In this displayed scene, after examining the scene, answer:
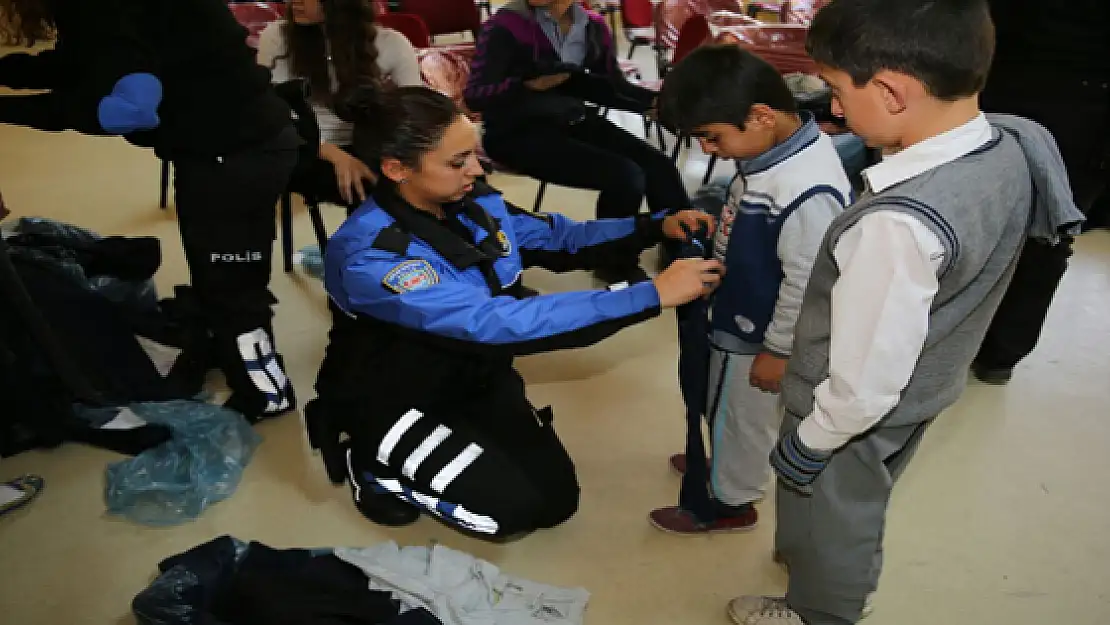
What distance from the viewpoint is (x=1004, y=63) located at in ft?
7.08

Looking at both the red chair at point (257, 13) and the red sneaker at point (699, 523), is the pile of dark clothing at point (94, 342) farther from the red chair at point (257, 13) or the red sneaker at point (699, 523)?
the red chair at point (257, 13)

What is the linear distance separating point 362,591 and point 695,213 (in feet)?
3.41

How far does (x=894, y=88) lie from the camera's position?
3.29ft

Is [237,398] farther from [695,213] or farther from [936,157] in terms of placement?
[936,157]

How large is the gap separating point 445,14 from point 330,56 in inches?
83.8

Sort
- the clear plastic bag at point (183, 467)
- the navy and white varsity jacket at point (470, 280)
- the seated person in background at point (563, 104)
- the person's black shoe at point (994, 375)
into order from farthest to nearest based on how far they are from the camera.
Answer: the seated person in background at point (563, 104), the person's black shoe at point (994, 375), the clear plastic bag at point (183, 467), the navy and white varsity jacket at point (470, 280)

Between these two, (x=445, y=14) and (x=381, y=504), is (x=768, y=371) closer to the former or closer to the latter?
(x=381, y=504)

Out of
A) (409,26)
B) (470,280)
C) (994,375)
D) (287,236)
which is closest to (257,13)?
(409,26)

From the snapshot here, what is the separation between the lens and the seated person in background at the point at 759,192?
56.1 inches

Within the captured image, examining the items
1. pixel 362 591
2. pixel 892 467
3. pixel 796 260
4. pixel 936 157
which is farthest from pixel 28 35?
pixel 892 467

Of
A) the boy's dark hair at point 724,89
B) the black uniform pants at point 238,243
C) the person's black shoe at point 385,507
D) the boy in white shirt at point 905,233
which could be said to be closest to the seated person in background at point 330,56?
the black uniform pants at point 238,243

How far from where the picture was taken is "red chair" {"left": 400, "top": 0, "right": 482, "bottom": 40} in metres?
4.60

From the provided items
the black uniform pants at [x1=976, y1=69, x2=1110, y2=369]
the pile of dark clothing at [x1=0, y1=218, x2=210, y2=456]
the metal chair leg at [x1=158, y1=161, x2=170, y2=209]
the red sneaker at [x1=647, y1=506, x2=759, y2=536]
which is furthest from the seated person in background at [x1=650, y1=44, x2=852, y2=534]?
the metal chair leg at [x1=158, y1=161, x2=170, y2=209]

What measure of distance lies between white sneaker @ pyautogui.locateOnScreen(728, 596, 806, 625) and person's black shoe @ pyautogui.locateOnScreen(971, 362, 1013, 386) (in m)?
1.24
